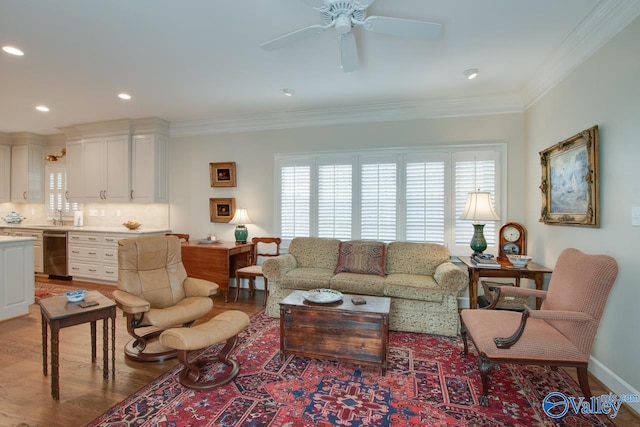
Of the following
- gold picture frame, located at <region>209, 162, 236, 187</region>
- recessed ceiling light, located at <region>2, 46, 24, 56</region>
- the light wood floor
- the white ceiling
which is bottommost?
the light wood floor

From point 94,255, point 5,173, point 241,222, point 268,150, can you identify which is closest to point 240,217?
point 241,222

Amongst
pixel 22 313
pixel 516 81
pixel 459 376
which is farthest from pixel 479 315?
pixel 22 313

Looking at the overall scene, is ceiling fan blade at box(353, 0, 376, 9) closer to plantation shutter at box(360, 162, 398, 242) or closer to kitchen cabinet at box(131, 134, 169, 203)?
plantation shutter at box(360, 162, 398, 242)

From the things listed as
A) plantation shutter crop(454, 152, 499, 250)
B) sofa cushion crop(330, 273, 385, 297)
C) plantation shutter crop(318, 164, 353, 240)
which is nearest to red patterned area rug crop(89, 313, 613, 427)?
sofa cushion crop(330, 273, 385, 297)

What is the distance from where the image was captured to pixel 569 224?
2.83 metres

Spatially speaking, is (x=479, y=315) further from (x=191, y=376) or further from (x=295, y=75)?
(x=295, y=75)

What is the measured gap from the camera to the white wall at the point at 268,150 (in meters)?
4.04

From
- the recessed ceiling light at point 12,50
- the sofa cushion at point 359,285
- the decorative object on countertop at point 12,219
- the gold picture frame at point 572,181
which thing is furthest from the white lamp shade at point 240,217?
the decorative object on countertop at point 12,219

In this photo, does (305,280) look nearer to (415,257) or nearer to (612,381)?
(415,257)

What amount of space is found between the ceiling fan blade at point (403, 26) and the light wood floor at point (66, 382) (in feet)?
9.01

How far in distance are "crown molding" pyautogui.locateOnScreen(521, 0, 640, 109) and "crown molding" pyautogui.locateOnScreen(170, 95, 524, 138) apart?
1.85 feet

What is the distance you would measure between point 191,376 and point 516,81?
4382mm

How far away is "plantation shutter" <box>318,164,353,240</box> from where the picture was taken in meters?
4.60

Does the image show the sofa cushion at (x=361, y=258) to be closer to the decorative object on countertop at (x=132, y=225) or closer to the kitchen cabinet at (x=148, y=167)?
the kitchen cabinet at (x=148, y=167)
